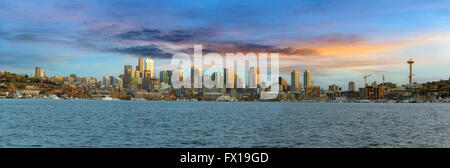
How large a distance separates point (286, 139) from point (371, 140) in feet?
32.8

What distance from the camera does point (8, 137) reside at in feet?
153

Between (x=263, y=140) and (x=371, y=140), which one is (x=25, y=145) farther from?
(x=371, y=140)

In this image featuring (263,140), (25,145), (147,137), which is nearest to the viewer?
(25,145)
